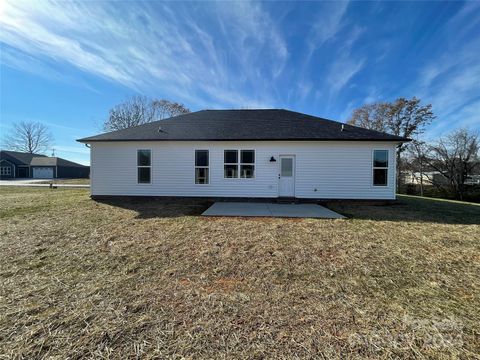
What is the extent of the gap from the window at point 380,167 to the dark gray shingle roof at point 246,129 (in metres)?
0.73

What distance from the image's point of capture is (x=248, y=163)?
10.7m

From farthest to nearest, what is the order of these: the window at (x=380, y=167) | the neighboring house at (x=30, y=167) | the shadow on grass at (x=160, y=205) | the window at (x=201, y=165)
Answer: the neighboring house at (x=30, y=167) → the window at (x=201, y=165) → the window at (x=380, y=167) → the shadow on grass at (x=160, y=205)

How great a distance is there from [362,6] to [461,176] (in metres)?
19.5

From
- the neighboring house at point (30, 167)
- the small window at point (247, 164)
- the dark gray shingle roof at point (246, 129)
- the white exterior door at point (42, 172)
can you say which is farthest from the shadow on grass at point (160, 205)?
the white exterior door at point (42, 172)

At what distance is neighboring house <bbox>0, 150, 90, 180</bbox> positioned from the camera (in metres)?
43.0

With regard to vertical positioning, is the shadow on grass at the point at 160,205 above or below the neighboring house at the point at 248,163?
below

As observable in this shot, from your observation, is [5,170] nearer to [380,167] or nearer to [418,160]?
[380,167]

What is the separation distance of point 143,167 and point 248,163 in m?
5.22

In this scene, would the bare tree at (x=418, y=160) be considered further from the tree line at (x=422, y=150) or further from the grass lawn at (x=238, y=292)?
the grass lawn at (x=238, y=292)

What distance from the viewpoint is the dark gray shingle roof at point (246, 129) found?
10.5m

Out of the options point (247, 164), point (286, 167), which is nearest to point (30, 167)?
point (247, 164)

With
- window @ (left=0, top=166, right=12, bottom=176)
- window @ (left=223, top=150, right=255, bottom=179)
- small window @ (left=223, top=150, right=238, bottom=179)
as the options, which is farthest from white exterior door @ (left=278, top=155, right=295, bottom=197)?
window @ (left=0, top=166, right=12, bottom=176)

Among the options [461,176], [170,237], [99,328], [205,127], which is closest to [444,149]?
[461,176]

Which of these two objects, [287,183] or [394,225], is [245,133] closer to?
[287,183]
